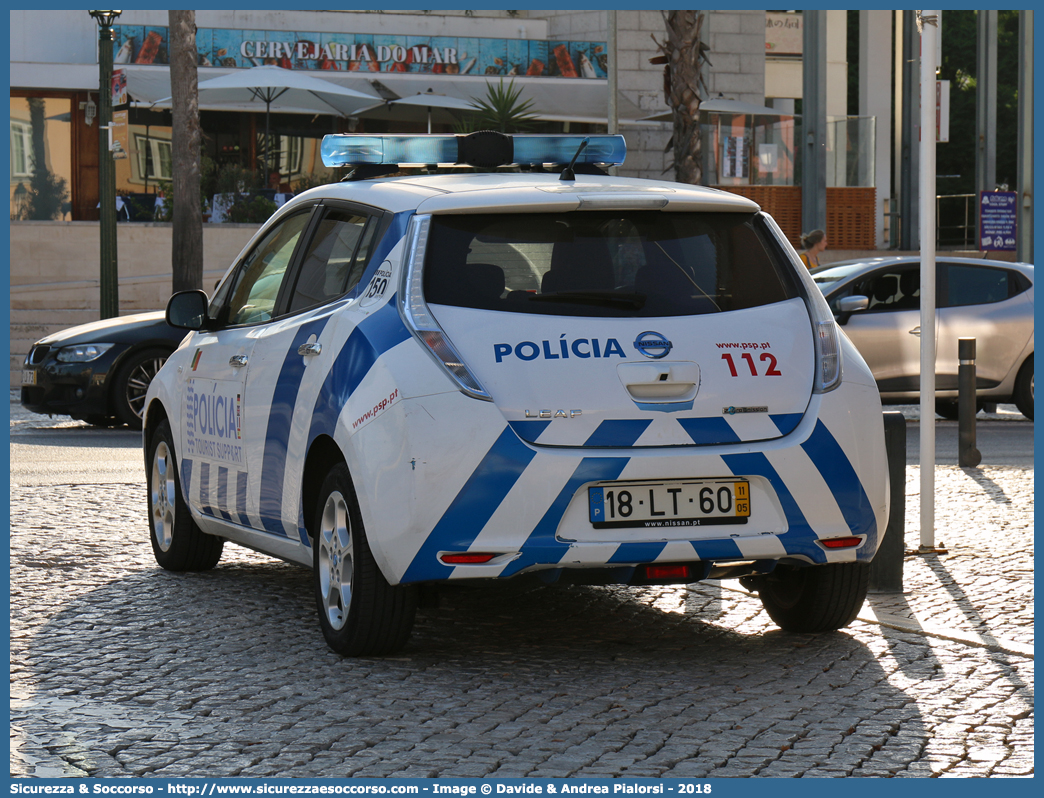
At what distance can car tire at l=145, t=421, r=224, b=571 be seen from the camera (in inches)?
286

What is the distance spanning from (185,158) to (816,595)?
18.3 m

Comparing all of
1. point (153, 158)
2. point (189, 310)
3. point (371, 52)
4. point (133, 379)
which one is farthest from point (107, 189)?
point (189, 310)

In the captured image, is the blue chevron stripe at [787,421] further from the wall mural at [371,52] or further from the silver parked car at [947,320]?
the wall mural at [371,52]

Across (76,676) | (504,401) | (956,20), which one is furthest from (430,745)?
(956,20)

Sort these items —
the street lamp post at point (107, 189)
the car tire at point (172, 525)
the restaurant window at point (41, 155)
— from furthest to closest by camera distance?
the restaurant window at point (41, 155) → the street lamp post at point (107, 189) → the car tire at point (172, 525)

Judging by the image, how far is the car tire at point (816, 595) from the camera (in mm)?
5598

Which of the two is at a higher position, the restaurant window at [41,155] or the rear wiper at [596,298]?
the restaurant window at [41,155]

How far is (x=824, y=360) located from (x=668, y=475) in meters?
0.74

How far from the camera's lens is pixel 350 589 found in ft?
17.4

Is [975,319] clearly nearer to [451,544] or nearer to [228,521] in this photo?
[228,521]

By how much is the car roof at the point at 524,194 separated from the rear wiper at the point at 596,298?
0.33 m

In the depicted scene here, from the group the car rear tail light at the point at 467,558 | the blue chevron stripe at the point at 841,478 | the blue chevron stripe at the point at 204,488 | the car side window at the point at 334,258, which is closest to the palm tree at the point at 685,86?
the blue chevron stripe at the point at 204,488

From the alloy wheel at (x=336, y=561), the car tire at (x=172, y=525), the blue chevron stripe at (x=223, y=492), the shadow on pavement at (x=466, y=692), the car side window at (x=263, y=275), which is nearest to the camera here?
the shadow on pavement at (x=466, y=692)

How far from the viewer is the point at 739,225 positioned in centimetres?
545
